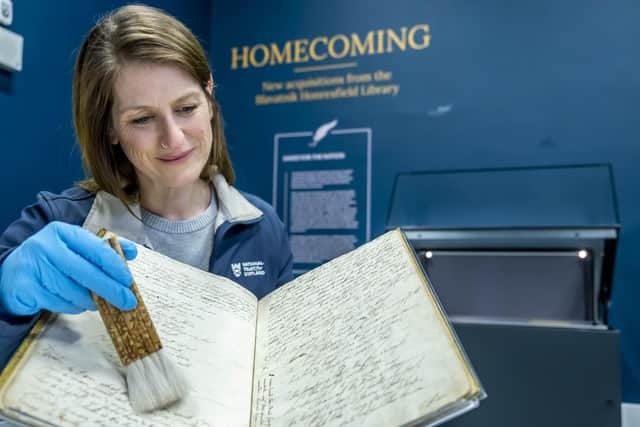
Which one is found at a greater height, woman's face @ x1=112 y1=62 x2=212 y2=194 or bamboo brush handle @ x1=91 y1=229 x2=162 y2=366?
woman's face @ x1=112 y1=62 x2=212 y2=194

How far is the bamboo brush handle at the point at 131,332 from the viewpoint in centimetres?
52

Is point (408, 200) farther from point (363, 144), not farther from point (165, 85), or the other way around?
point (165, 85)

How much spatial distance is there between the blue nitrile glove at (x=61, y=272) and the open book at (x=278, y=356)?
0.04 meters

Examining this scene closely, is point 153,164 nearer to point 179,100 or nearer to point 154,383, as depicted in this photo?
point 179,100

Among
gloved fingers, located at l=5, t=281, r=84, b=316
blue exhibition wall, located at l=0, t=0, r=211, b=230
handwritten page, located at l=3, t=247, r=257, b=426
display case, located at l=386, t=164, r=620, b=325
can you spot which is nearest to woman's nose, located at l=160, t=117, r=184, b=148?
handwritten page, located at l=3, t=247, r=257, b=426

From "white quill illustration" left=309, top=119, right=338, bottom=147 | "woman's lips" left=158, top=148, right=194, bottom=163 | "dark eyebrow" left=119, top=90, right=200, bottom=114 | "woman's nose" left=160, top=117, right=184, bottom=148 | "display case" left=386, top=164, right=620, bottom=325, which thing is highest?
"white quill illustration" left=309, top=119, right=338, bottom=147

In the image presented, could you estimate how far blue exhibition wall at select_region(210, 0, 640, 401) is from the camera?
6.53 ft

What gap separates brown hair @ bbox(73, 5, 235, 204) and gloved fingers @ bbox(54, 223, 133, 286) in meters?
0.41

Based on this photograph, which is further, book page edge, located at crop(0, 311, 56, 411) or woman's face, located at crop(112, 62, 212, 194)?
woman's face, located at crop(112, 62, 212, 194)

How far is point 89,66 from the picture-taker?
98cm

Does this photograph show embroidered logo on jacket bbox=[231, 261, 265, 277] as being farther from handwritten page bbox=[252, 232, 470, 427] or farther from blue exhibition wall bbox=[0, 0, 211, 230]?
blue exhibition wall bbox=[0, 0, 211, 230]

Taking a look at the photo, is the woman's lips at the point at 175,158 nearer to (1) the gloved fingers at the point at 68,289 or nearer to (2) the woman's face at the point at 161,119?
(2) the woman's face at the point at 161,119

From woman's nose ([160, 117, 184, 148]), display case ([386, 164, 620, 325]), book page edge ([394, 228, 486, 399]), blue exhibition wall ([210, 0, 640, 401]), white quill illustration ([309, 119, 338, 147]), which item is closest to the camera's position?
book page edge ([394, 228, 486, 399])

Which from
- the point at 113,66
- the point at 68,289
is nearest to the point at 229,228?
the point at 113,66
